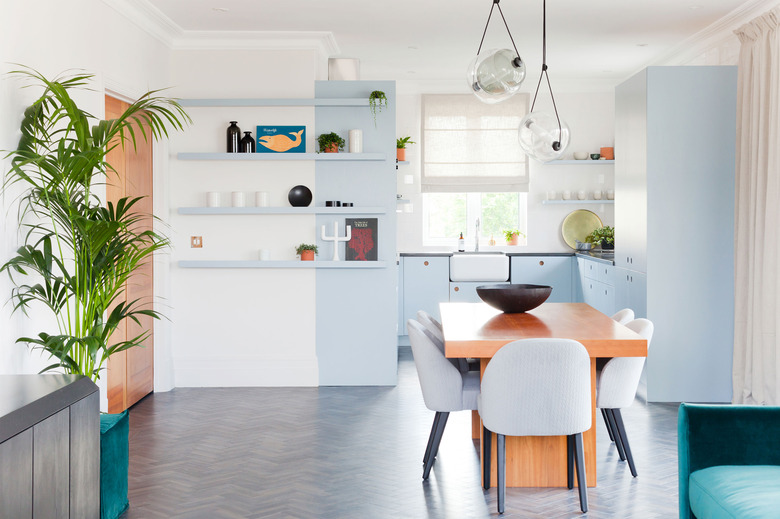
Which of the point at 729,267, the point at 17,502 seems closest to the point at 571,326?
the point at 729,267

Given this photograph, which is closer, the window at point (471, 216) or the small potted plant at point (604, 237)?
the small potted plant at point (604, 237)

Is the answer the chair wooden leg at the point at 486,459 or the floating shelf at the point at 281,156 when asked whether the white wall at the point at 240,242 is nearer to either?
the floating shelf at the point at 281,156

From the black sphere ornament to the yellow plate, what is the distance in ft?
11.1

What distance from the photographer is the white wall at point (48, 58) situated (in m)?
3.30

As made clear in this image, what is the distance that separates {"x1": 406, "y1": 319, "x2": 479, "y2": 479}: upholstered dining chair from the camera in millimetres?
3459

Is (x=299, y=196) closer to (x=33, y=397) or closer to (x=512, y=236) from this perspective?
(x=512, y=236)

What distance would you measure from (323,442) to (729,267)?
9.79ft

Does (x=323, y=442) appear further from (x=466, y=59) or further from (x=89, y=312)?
(x=466, y=59)

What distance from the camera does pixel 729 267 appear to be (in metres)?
5.00

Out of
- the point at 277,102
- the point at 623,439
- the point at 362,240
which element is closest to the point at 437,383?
the point at 623,439

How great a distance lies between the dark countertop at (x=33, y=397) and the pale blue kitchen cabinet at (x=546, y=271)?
18.0 ft

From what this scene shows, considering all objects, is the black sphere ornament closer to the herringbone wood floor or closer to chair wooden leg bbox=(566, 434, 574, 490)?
the herringbone wood floor

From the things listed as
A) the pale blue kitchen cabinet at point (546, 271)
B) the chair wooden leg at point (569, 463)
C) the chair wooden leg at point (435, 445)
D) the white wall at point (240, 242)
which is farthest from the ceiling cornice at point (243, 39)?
the chair wooden leg at point (569, 463)

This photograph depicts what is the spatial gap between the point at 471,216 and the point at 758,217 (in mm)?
3790
